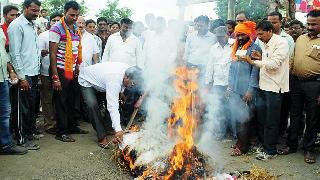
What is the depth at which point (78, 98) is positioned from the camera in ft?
24.8

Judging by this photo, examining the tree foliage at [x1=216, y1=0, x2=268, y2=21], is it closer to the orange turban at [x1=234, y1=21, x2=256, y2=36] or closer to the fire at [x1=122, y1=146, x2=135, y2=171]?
the orange turban at [x1=234, y1=21, x2=256, y2=36]

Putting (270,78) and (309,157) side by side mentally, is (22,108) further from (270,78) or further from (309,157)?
(309,157)

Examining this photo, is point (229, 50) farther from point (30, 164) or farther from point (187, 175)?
point (30, 164)

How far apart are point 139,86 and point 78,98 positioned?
5.48 feet

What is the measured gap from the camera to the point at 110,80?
6.02m

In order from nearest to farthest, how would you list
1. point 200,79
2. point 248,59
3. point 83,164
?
point 83,164, point 248,59, point 200,79

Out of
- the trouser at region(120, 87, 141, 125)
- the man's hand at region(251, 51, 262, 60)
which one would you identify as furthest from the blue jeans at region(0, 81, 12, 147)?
the man's hand at region(251, 51, 262, 60)

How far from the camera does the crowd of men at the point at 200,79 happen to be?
604 cm

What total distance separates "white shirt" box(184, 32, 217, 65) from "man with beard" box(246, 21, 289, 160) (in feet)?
5.71

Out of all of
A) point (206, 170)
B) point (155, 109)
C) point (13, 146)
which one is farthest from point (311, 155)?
point (13, 146)

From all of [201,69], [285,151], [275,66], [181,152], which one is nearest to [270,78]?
[275,66]

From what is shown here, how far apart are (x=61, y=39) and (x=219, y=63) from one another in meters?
3.18

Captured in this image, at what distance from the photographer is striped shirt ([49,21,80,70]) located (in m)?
6.61

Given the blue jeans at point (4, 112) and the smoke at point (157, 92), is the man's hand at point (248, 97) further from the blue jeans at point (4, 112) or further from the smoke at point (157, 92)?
the blue jeans at point (4, 112)
